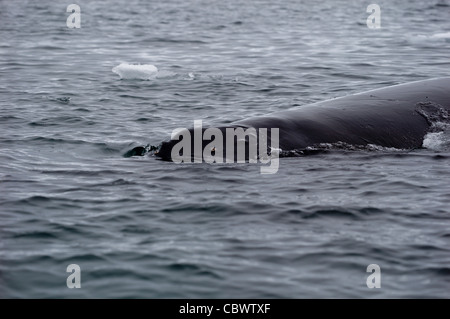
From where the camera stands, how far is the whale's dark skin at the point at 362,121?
39.6 ft

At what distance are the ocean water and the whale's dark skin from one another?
11.8 inches

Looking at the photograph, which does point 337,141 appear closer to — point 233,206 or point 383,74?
point 233,206

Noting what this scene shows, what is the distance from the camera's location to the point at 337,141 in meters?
Answer: 12.2

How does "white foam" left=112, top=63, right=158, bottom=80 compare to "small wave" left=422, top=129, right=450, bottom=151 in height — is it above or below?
above

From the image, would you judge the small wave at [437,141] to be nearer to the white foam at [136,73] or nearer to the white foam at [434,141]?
the white foam at [434,141]

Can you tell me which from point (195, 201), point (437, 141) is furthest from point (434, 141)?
point (195, 201)

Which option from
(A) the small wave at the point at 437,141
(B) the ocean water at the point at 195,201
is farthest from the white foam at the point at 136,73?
(A) the small wave at the point at 437,141

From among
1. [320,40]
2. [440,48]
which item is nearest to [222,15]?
[320,40]

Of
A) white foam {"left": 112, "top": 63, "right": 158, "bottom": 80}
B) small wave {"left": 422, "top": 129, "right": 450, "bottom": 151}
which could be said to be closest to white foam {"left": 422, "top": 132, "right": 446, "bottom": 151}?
small wave {"left": 422, "top": 129, "right": 450, "bottom": 151}

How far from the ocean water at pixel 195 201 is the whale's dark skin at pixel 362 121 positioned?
0.98 feet

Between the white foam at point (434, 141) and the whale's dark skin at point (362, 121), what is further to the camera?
the white foam at point (434, 141)

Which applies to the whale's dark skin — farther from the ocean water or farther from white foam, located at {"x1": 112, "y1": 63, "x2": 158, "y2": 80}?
white foam, located at {"x1": 112, "y1": 63, "x2": 158, "y2": 80}

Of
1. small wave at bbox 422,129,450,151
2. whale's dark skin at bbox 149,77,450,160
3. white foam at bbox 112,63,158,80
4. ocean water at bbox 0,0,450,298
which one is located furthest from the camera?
white foam at bbox 112,63,158,80

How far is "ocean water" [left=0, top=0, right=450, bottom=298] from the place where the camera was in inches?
311
